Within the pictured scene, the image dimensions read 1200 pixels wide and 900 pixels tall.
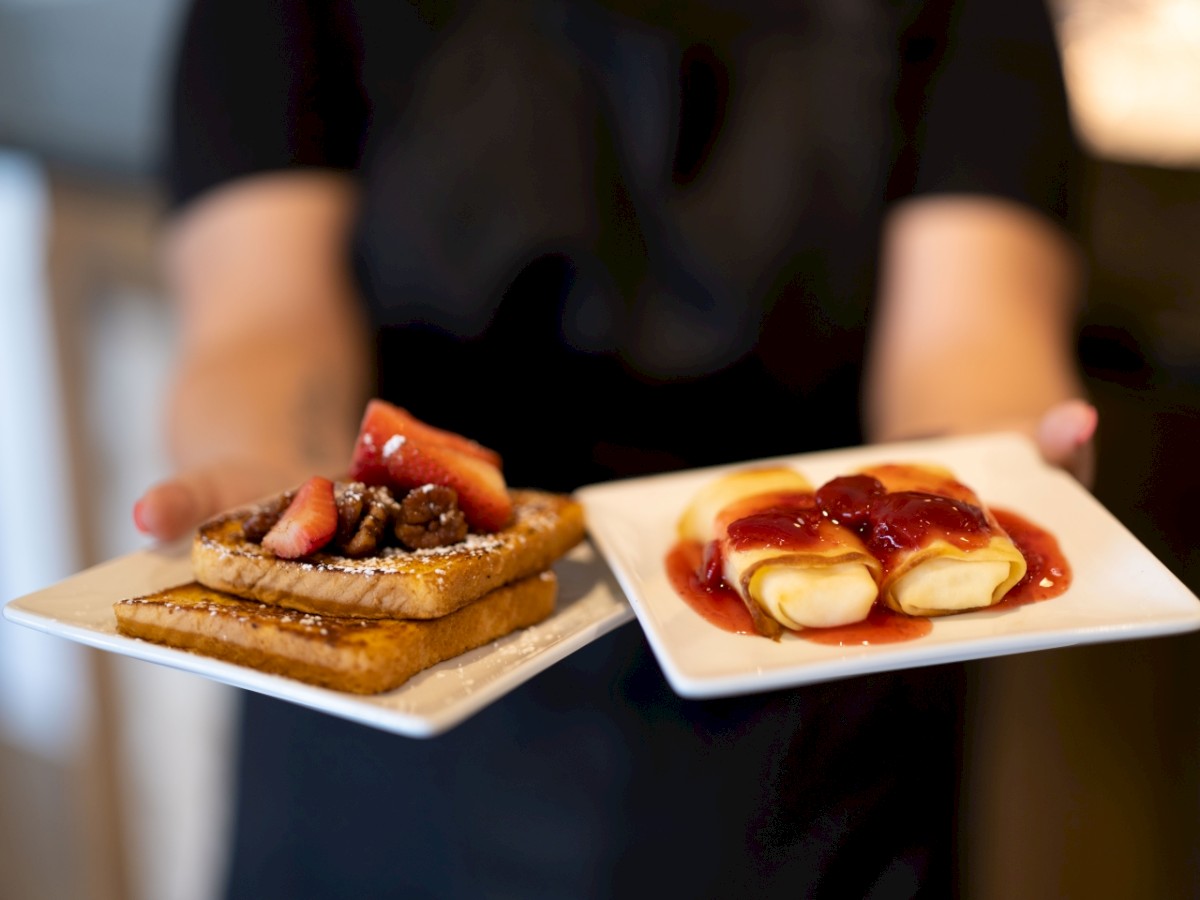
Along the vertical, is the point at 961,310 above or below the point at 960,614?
above

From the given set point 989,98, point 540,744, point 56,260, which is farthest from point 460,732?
point 56,260

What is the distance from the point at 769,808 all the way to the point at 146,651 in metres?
0.61

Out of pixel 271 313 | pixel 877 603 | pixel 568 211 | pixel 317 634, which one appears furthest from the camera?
pixel 271 313

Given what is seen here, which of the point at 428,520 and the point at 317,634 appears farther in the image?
the point at 428,520

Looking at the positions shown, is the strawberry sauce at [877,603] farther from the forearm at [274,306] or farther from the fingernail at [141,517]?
the forearm at [274,306]

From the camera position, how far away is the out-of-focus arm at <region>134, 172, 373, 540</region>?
1501 millimetres

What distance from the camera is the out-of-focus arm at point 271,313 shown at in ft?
4.92

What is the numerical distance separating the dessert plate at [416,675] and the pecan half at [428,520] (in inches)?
4.6

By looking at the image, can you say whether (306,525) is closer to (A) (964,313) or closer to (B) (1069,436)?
(B) (1069,436)

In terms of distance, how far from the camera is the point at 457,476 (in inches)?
41.7

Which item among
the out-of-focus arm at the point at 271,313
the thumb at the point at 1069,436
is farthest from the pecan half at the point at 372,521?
the thumb at the point at 1069,436

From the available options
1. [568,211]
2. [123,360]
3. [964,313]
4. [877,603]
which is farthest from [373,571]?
[123,360]

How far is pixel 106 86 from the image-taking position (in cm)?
228

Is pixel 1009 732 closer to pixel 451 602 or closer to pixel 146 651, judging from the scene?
pixel 451 602
